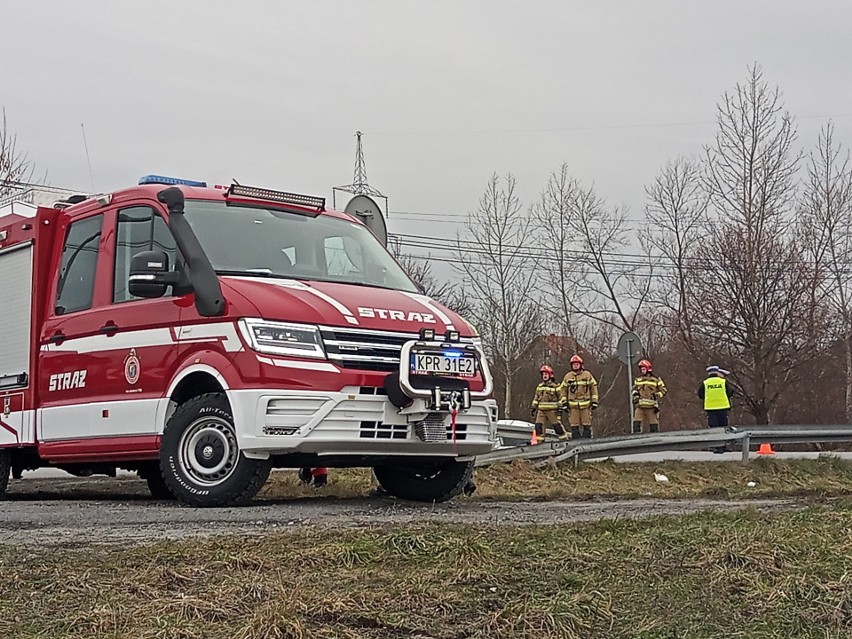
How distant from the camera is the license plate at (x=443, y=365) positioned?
7656mm

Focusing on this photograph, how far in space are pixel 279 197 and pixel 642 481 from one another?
602 cm

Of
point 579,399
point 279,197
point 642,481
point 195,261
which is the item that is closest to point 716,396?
point 579,399

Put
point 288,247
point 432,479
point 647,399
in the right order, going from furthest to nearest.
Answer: point 647,399, point 432,479, point 288,247

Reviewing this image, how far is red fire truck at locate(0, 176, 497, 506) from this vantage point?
24.3 ft

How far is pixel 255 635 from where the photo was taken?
321cm

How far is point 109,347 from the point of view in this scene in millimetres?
8555

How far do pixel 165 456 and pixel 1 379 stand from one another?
2.80 meters

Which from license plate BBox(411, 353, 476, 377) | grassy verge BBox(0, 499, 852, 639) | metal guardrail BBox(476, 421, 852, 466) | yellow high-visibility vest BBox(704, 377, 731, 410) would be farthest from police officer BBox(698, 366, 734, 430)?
grassy verge BBox(0, 499, 852, 639)

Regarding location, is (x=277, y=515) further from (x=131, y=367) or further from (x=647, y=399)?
(x=647, y=399)

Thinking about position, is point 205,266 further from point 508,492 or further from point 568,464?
Answer: point 568,464

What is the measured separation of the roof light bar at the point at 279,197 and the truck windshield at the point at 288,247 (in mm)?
101

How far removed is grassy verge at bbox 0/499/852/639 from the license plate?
2698mm

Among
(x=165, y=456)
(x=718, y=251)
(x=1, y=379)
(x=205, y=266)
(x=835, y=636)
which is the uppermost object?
(x=718, y=251)

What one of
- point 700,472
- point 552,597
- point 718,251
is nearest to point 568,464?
point 700,472
